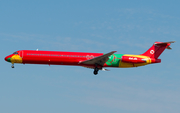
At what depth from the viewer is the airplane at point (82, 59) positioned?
49625 mm

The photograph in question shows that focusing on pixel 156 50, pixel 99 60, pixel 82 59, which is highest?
pixel 156 50

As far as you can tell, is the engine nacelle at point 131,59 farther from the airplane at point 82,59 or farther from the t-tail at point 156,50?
the t-tail at point 156,50

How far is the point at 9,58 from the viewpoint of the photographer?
50.8 m

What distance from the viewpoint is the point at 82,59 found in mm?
50062

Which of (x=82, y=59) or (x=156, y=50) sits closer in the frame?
(x=82, y=59)

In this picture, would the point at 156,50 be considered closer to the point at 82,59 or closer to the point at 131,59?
the point at 131,59

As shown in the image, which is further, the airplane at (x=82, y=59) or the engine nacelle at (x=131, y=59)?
the engine nacelle at (x=131, y=59)

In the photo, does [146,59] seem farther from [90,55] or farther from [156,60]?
[90,55]

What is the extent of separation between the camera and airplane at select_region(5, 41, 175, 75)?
1954 inches

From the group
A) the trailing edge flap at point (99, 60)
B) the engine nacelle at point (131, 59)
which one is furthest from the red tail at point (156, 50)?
the trailing edge flap at point (99, 60)

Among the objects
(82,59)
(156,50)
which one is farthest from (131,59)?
(82,59)

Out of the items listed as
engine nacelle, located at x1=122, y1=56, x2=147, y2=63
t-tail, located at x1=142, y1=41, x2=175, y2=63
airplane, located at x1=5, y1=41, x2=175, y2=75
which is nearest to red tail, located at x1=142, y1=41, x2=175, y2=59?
t-tail, located at x1=142, y1=41, x2=175, y2=63

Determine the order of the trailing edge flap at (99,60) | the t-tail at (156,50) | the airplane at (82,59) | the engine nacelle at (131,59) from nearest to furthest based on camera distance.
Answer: the trailing edge flap at (99,60) → the airplane at (82,59) → the engine nacelle at (131,59) → the t-tail at (156,50)

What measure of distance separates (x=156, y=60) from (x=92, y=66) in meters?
10.2
